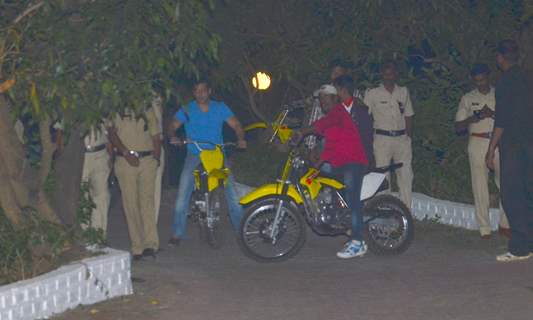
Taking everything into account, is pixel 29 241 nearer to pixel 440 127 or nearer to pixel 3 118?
pixel 3 118

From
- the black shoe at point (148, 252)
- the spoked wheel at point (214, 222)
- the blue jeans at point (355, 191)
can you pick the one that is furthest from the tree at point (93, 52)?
the spoked wheel at point (214, 222)

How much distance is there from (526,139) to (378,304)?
2.79 meters

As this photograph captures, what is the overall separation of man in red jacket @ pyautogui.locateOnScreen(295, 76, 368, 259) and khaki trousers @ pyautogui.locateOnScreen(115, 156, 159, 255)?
4.88 feet

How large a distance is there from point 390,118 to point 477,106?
1130 millimetres

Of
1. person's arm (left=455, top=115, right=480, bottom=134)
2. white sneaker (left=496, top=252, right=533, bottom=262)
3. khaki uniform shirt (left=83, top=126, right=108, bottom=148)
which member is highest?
person's arm (left=455, top=115, right=480, bottom=134)

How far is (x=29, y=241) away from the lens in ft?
32.5

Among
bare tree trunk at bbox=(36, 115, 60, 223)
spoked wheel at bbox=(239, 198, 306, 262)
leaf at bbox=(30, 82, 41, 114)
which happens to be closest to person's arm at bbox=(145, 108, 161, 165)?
spoked wheel at bbox=(239, 198, 306, 262)

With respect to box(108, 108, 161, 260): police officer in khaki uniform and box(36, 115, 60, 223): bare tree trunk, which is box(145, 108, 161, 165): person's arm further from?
box(36, 115, 60, 223): bare tree trunk

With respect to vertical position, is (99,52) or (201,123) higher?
(99,52)

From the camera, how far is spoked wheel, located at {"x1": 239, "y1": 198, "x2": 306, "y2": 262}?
1221 centimetres

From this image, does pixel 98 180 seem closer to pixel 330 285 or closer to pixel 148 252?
pixel 148 252

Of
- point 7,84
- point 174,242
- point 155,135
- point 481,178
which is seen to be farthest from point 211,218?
point 7,84

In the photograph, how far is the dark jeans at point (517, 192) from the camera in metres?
11.9

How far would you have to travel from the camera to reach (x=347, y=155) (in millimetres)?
12344
